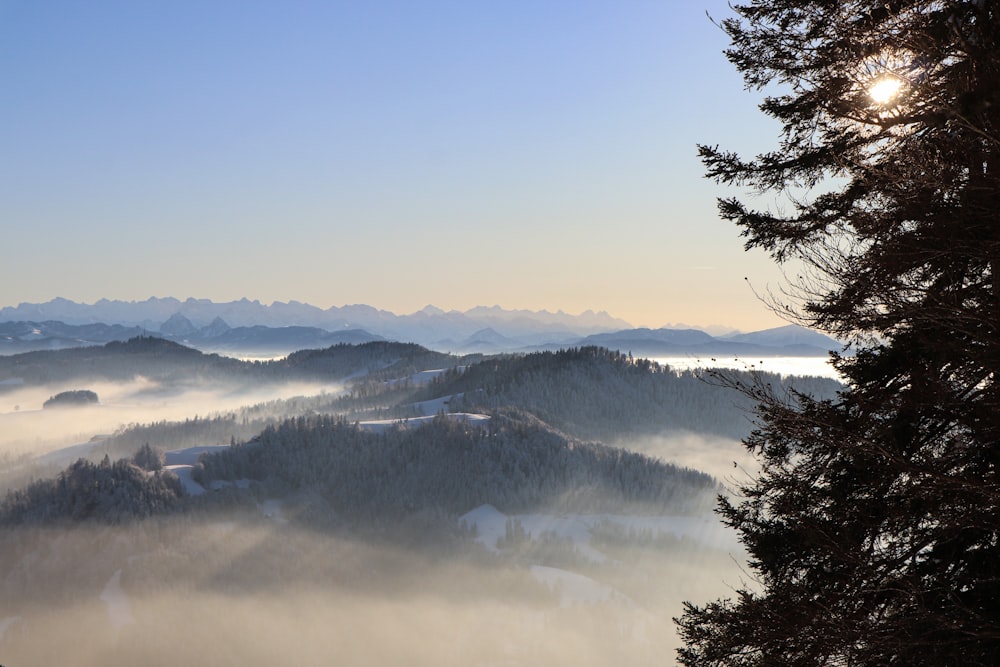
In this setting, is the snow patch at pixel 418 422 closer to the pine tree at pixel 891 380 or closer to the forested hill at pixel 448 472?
the forested hill at pixel 448 472

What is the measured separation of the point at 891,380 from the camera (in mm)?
8406

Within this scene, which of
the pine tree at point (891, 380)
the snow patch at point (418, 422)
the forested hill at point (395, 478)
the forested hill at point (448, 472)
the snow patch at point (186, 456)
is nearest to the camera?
the pine tree at point (891, 380)

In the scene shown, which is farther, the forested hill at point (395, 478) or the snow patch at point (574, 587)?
the snow patch at point (574, 587)

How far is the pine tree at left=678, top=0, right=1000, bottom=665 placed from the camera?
6.74 m

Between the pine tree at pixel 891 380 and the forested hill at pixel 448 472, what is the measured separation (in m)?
166

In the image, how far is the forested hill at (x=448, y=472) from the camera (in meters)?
171

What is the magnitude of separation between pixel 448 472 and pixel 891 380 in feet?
553

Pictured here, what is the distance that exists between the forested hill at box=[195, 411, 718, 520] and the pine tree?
166m

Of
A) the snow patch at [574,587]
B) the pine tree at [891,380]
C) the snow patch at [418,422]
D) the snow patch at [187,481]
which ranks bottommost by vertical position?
the snow patch at [574,587]

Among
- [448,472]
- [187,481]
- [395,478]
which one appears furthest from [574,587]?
[187,481]

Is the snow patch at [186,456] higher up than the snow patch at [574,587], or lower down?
higher up

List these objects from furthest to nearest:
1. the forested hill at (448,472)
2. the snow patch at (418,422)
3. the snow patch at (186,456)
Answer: the snow patch at (186,456), the snow patch at (418,422), the forested hill at (448,472)

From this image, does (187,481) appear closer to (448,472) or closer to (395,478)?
(395,478)

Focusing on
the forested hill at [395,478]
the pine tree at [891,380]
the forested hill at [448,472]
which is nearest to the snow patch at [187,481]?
the forested hill at [395,478]
